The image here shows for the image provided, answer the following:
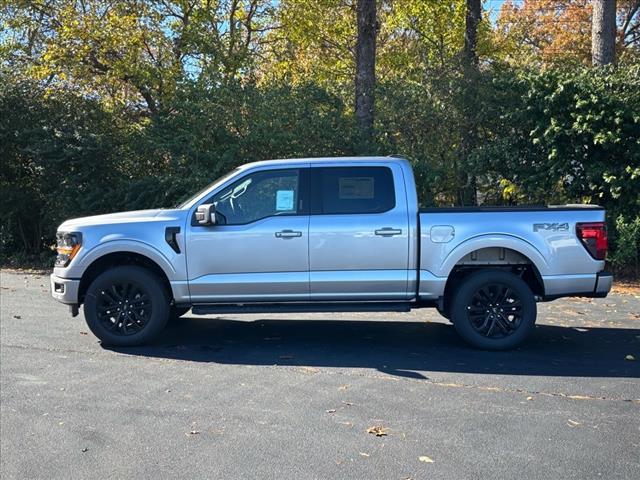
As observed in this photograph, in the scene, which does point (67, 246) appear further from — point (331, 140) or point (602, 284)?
point (331, 140)

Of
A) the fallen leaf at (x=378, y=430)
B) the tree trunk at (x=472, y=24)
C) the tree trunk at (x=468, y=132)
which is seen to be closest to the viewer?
the fallen leaf at (x=378, y=430)

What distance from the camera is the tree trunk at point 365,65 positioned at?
14.0 meters

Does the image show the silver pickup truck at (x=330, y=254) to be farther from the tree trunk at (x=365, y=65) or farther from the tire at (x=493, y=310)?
the tree trunk at (x=365, y=65)

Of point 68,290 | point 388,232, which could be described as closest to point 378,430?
point 388,232

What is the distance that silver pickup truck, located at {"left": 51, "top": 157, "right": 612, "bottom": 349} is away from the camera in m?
6.84

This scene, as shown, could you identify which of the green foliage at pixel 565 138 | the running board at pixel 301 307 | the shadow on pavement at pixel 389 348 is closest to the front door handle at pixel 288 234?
the running board at pixel 301 307

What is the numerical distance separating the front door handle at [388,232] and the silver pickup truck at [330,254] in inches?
0.4

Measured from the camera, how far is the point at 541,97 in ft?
39.6

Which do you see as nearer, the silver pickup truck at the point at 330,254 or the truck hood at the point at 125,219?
the silver pickup truck at the point at 330,254

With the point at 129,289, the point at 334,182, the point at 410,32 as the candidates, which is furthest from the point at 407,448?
the point at 410,32

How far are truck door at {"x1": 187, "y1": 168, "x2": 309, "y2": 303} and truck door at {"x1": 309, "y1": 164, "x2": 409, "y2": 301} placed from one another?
0.45ft

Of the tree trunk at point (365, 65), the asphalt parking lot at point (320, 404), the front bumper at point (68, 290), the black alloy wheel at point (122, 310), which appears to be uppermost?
the tree trunk at point (365, 65)

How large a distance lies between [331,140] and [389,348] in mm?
6902

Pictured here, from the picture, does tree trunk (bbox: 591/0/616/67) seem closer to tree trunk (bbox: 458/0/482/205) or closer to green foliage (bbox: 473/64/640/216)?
green foliage (bbox: 473/64/640/216)
